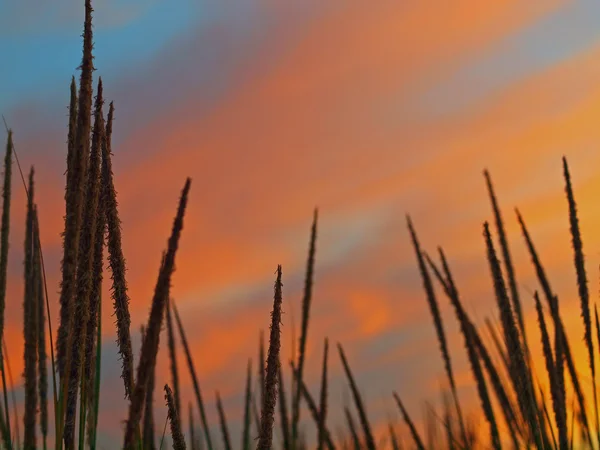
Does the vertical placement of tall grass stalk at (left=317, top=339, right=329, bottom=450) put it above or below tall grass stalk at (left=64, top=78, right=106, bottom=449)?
below

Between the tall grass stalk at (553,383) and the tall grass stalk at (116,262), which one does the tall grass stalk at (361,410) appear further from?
the tall grass stalk at (116,262)

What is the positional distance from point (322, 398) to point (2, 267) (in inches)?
63.4

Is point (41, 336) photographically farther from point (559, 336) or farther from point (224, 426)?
point (559, 336)

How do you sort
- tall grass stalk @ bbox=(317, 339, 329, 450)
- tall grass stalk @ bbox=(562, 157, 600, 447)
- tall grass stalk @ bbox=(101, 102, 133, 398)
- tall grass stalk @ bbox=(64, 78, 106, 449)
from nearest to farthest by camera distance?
1. tall grass stalk @ bbox=(64, 78, 106, 449)
2. tall grass stalk @ bbox=(101, 102, 133, 398)
3. tall grass stalk @ bbox=(317, 339, 329, 450)
4. tall grass stalk @ bbox=(562, 157, 600, 447)

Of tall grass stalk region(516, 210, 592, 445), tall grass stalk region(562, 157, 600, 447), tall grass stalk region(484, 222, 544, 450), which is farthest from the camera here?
tall grass stalk region(562, 157, 600, 447)

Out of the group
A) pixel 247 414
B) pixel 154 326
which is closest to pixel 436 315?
pixel 247 414

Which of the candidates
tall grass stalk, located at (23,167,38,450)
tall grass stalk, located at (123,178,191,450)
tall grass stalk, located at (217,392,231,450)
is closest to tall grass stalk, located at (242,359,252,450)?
tall grass stalk, located at (217,392,231,450)

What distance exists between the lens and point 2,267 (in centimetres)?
363

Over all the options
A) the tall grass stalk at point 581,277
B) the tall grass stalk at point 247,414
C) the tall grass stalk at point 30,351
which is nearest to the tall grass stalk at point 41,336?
the tall grass stalk at point 30,351

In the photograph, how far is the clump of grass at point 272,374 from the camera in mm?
2127

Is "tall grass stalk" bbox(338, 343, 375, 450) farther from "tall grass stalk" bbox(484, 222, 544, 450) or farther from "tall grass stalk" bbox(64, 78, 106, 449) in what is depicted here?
"tall grass stalk" bbox(64, 78, 106, 449)

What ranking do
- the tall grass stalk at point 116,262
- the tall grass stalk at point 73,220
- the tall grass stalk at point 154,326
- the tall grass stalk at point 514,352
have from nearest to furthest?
the tall grass stalk at point 154,326 < the tall grass stalk at point 73,220 < the tall grass stalk at point 116,262 < the tall grass stalk at point 514,352

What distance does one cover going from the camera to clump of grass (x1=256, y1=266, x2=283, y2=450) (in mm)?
2127

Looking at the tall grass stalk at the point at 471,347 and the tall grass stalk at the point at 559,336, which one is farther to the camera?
the tall grass stalk at the point at 559,336
